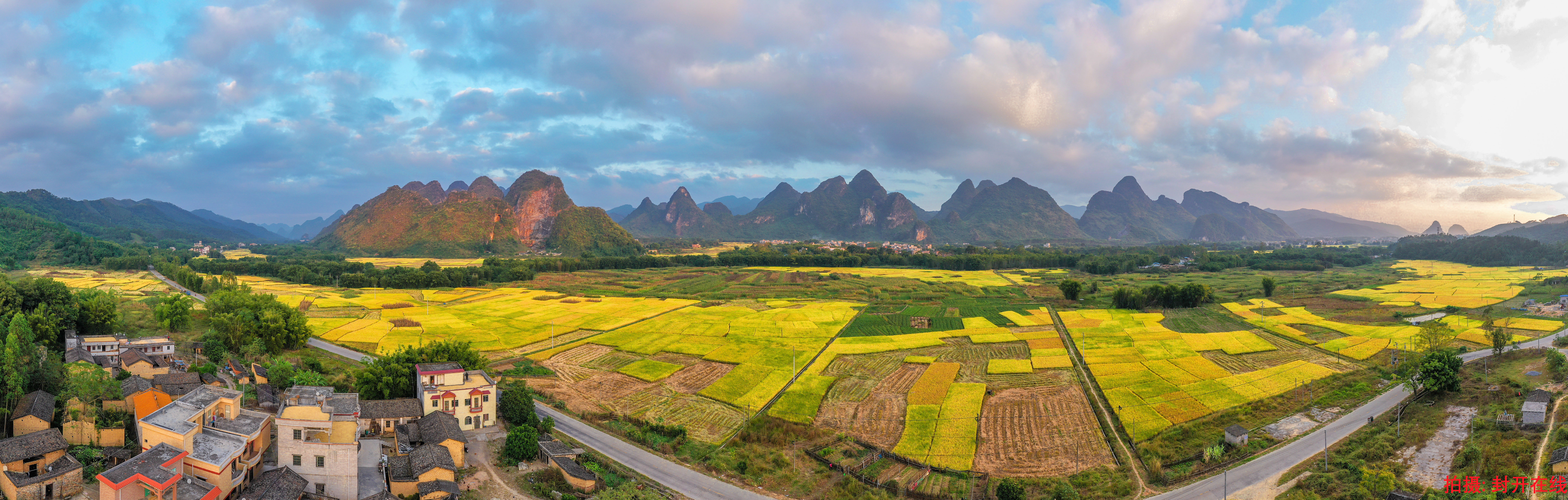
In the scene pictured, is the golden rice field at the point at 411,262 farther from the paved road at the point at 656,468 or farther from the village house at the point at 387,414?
the paved road at the point at 656,468

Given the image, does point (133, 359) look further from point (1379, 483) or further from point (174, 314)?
point (1379, 483)

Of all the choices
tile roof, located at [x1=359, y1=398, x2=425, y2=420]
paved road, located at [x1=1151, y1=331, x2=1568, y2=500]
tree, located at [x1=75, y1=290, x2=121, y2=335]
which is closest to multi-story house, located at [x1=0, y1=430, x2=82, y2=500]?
tile roof, located at [x1=359, y1=398, x2=425, y2=420]

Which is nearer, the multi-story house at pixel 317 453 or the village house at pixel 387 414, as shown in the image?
the multi-story house at pixel 317 453

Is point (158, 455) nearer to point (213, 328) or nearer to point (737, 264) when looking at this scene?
point (213, 328)

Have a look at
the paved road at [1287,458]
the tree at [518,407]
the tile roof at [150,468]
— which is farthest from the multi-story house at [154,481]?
the paved road at [1287,458]

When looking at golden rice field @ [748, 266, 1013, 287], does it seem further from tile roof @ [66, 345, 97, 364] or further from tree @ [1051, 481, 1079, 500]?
tile roof @ [66, 345, 97, 364]

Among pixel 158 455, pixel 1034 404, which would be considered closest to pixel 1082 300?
pixel 1034 404
